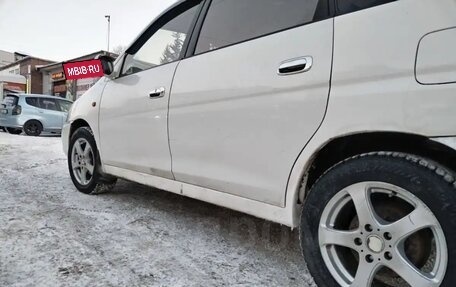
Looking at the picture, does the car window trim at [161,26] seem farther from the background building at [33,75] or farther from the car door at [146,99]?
the background building at [33,75]

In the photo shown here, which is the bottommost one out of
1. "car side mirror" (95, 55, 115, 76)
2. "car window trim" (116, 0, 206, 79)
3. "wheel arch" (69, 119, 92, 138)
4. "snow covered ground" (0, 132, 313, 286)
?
"snow covered ground" (0, 132, 313, 286)

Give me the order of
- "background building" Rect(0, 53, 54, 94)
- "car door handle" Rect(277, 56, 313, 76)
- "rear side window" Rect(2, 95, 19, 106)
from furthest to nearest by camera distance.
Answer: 1. "background building" Rect(0, 53, 54, 94)
2. "rear side window" Rect(2, 95, 19, 106)
3. "car door handle" Rect(277, 56, 313, 76)

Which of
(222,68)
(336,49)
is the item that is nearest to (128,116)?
(222,68)

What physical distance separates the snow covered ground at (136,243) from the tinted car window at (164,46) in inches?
50.2

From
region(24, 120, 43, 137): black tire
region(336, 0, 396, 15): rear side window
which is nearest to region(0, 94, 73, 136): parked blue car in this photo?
region(24, 120, 43, 137): black tire

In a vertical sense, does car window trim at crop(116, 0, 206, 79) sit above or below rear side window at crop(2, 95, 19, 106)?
above

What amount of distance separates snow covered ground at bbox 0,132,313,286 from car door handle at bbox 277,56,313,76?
117cm

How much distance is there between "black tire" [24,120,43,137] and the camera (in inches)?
500

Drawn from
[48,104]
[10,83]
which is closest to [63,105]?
[48,104]

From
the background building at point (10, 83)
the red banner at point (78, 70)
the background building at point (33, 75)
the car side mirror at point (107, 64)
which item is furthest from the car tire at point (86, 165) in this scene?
the background building at point (33, 75)

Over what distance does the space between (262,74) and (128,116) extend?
1.50 meters

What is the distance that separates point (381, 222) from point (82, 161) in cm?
313

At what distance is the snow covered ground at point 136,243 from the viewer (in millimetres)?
2113

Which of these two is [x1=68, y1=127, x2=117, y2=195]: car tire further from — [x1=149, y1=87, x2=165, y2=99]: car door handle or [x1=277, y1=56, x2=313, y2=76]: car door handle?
[x1=277, y1=56, x2=313, y2=76]: car door handle
